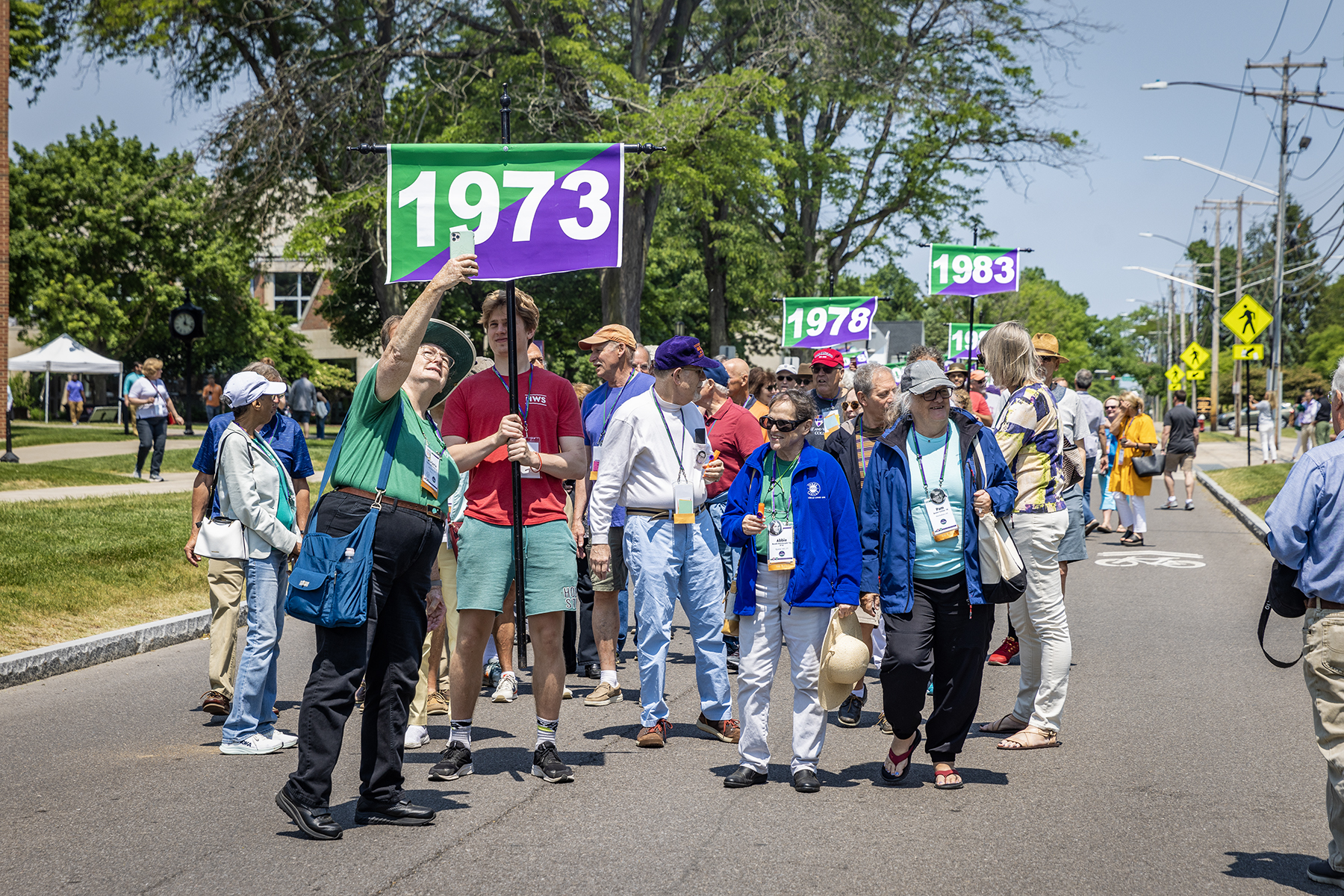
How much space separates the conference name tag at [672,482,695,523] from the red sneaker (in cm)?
334

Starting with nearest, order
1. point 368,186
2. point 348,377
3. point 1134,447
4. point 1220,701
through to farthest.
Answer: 1. point 1220,701
2. point 1134,447
3. point 368,186
4. point 348,377

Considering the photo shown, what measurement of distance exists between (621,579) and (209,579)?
2599 mm

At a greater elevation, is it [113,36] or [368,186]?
[113,36]

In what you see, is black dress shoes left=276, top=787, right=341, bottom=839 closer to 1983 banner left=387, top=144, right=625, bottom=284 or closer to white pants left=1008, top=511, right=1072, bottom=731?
1983 banner left=387, top=144, right=625, bottom=284

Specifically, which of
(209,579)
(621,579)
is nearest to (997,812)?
(621,579)

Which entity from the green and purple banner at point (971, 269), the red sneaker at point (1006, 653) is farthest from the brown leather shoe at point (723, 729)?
the green and purple banner at point (971, 269)

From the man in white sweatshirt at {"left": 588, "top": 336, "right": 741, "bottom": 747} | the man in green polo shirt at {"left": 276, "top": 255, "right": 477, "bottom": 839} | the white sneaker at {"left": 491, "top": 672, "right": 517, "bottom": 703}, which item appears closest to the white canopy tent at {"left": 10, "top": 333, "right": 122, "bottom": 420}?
the white sneaker at {"left": 491, "top": 672, "right": 517, "bottom": 703}

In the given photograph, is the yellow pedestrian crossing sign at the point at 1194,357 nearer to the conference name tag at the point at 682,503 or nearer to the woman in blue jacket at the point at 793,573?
the conference name tag at the point at 682,503

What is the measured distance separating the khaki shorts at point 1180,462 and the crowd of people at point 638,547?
45.6ft

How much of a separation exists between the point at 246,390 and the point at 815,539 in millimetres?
2964

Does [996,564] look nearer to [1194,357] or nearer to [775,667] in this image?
[775,667]

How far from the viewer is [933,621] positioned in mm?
5648

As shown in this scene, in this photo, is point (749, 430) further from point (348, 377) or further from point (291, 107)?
point (348, 377)

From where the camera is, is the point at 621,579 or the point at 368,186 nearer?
the point at 621,579
